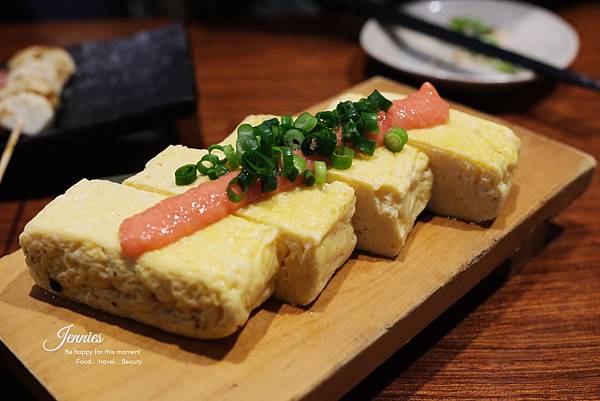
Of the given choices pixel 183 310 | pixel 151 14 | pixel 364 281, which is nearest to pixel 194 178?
pixel 183 310

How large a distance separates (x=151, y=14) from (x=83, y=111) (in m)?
3.08

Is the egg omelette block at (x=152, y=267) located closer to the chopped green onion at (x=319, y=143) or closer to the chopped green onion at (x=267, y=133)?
the chopped green onion at (x=267, y=133)

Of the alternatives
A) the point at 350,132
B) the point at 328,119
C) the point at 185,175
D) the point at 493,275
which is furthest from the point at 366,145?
the point at 493,275

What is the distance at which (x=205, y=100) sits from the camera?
4.13 meters

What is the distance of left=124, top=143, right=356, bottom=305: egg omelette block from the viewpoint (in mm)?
1949

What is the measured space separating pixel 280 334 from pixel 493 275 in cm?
118

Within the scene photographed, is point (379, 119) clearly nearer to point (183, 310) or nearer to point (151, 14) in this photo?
point (183, 310)

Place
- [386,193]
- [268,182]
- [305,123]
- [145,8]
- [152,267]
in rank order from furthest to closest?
[145,8]
[305,123]
[386,193]
[268,182]
[152,267]

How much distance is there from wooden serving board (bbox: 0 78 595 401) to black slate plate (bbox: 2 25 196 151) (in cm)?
111

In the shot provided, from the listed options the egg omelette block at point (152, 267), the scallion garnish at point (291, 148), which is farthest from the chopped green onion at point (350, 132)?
the egg omelette block at point (152, 267)

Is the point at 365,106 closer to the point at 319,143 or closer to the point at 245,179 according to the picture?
the point at 319,143

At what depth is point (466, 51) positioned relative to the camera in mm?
4379

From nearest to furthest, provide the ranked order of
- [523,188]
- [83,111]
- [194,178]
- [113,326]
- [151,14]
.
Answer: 1. [113,326]
2. [194,178]
3. [523,188]
4. [83,111]
5. [151,14]

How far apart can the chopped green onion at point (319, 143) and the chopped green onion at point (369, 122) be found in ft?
0.54
